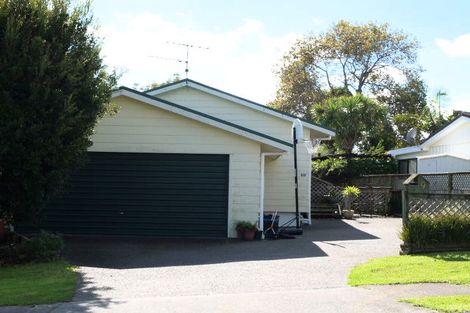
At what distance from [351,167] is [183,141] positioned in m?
15.8

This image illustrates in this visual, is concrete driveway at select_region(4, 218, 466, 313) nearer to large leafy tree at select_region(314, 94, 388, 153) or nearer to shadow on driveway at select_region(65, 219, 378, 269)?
shadow on driveway at select_region(65, 219, 378, 269)

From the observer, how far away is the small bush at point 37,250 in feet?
37.2

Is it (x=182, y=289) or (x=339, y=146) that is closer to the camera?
(x=182, y=289)

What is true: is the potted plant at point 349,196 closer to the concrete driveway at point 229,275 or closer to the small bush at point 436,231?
the concrete driveway at point 229,275

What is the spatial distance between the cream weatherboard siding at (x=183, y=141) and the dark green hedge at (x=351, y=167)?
1416 cm

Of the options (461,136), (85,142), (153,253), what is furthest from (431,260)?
(461,136)

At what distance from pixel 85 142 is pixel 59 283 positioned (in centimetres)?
421

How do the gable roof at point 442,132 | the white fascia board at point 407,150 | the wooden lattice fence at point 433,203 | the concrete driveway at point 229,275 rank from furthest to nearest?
the white fascia board at point 407,150 < the gable roof at point 442,132 < the wooden lattice fence at point 433,203 < the concrete driveway at point 229,275

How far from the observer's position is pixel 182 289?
8625 mm

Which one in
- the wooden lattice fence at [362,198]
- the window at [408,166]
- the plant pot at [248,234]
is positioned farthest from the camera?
the window at [408,166]

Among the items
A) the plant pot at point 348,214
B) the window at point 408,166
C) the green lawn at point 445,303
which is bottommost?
the green lawn at point 445,303

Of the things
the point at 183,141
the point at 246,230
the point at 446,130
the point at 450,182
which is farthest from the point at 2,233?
the point at 446,130

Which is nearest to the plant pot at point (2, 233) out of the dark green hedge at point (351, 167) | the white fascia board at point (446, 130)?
the white fascia board at point (446, 130)

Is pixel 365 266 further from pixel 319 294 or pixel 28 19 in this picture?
pixel 28 19
